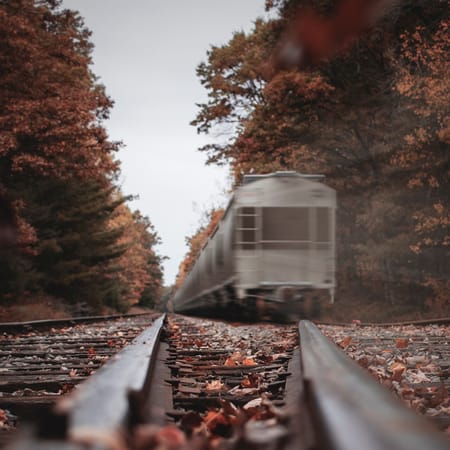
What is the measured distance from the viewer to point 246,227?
12.3m

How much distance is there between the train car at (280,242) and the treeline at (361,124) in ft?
18.2

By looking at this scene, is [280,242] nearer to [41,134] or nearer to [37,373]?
[41,134]

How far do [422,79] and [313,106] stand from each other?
5.58m

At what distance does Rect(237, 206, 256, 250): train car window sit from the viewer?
12281mm

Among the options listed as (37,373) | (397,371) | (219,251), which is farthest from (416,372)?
Answer: (219,251)

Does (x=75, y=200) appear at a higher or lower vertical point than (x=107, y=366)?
higher

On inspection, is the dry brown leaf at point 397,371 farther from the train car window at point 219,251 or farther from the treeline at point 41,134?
the treeline at point 41,134

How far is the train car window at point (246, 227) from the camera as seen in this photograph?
12.3 meters

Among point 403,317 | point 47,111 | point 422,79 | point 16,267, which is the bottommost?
point 403,317

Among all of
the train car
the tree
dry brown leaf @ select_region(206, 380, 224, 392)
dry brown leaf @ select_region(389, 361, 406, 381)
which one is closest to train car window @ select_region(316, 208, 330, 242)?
the train car

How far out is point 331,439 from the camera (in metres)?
1.21

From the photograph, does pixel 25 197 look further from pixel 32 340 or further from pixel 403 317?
pixel 32 340

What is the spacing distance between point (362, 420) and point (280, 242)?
37.3ft

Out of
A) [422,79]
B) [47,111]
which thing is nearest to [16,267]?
[47,111]
